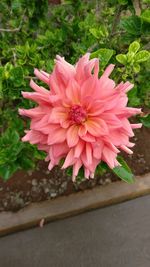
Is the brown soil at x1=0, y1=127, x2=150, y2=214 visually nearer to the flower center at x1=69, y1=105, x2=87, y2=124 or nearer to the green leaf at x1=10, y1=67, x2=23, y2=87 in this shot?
the green leaf at x1=10, y1=67, x2=23, y2=87

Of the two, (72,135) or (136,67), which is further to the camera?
(136,67)

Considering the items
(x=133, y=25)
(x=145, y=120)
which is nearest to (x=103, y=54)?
(x=133, y=25)

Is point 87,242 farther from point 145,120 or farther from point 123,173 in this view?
point 123,173

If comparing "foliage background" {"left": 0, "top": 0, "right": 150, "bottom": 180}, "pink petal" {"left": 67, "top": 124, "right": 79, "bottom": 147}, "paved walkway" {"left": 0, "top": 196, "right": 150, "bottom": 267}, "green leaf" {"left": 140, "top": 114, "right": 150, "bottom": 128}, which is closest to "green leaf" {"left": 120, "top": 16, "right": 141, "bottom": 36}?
"foliage background" {"left": 0, "top": 0, "right": 150, "bottom": 180}

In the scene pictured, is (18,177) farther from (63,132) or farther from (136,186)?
(63,132)

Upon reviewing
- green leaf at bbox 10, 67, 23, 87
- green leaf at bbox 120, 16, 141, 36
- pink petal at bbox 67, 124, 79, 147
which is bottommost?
pink petal at bbox 67, 124, 79, 147

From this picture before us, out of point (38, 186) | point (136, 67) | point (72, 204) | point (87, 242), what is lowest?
point (87, 242)

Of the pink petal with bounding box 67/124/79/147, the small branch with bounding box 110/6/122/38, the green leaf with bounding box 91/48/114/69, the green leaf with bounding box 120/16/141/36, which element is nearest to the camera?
the pink petal with bounding box 67/124/79/147

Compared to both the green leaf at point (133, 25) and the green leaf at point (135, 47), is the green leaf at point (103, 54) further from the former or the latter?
the green leaf at point (133, 25)
